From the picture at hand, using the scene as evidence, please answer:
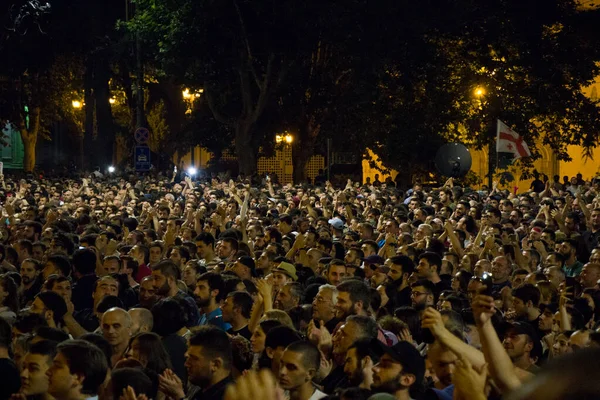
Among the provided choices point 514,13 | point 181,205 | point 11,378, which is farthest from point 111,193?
point 11,378

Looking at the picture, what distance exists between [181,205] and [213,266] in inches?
415

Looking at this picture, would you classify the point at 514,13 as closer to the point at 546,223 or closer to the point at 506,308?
the point at 546,223

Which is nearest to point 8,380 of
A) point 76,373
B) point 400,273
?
point 76,373

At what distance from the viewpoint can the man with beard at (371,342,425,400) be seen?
5.21 m

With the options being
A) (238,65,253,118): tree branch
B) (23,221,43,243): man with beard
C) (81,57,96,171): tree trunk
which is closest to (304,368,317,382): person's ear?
(23,221,43,243): man with beard

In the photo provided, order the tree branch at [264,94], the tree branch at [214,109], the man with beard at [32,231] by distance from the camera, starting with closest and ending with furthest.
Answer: the man with beard at [32,231] < the tree branch at [264,94] < the tree branch at [214,109]

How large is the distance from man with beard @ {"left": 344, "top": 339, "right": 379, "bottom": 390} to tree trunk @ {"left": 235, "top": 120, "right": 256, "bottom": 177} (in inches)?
1292

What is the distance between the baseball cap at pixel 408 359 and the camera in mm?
5254

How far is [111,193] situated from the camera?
85.6ft

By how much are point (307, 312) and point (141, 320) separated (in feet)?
4.89

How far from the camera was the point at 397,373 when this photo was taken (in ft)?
17.1

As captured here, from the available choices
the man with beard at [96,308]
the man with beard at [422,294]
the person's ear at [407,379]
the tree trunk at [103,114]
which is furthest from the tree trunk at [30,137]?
the person's ear at [407,379]

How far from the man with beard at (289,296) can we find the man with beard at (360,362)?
122 inches

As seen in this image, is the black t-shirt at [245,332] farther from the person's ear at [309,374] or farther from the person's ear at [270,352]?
the person's ear at [309,374]
